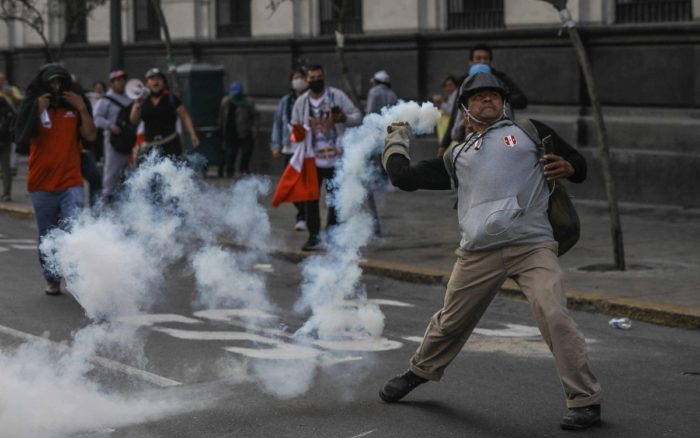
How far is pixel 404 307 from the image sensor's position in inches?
416

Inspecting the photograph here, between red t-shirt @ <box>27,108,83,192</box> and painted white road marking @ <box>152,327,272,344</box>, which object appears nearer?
painted white road marking @ <box>152,327,272,344</box>

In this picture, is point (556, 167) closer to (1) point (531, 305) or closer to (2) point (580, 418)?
(1) point (531, 305)

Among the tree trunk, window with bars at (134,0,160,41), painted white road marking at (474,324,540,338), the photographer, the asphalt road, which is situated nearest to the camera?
the asphalt road

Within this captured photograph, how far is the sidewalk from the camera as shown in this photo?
1024 cm

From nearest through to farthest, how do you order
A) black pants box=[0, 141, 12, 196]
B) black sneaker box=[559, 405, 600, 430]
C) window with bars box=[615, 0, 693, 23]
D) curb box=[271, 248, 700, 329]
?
black sneaker box=[559, 405, 600, 430] < curb box=[271, 248, 700, 329] < window with bars box=[615, 0, 693, 23] < black pants box=[0, 141, 12, 196]

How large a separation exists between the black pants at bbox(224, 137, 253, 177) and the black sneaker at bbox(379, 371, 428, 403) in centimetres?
1513

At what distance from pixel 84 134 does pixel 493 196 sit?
5.17 m

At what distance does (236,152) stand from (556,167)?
52.4 ft

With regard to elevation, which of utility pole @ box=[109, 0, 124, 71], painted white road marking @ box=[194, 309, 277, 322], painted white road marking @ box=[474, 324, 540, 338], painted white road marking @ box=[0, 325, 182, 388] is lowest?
painted white road marking @ box=[474, 324, 540, 338]

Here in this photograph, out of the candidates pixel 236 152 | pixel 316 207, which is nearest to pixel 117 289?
pixel 316 207

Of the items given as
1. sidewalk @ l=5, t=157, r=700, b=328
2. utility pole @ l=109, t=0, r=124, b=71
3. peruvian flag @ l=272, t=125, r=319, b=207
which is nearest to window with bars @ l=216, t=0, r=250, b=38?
utility pole @ l=109, t=0, r=124, b=71

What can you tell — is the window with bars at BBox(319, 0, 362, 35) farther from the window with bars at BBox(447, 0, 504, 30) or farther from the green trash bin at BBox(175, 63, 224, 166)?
the green trash bin at BBox(175, 63, 224, 166)

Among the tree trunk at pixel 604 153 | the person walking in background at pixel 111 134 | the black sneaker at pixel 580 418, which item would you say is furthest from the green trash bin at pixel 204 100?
the black sneaker at pixel 580 418

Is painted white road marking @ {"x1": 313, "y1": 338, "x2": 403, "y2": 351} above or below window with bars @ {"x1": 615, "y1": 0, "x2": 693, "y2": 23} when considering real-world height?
below
